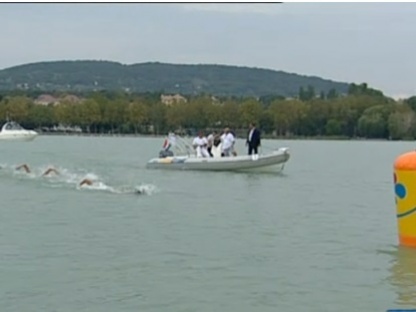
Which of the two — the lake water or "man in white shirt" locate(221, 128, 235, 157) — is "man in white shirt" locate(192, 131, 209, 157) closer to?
"man in white shirt" locate(221, 128, 235, 157)

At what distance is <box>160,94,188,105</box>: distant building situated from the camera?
148m

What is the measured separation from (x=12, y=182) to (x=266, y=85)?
133 meters

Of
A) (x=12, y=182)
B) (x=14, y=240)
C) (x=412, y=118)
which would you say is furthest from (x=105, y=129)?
(x=14, y=240)

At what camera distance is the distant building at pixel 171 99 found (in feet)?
487

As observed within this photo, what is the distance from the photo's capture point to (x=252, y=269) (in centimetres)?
1313

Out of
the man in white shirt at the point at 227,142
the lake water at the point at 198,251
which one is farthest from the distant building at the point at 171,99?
the lake water at the point at 198,251

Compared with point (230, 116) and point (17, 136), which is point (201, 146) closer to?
point (17, 136)

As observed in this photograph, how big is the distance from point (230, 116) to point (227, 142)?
96.4 m

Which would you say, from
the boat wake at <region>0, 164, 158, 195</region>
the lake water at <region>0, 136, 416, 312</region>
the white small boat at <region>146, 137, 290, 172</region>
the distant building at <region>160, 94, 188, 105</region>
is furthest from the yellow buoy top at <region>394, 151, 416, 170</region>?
the distant building at <region>160, 94, 188, 105</region>

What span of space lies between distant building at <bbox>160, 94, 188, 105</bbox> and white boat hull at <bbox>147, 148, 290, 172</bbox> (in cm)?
11000

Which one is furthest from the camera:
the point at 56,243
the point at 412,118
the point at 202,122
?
the point at 202,122

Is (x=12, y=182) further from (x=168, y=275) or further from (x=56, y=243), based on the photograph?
(x=168, y=275)

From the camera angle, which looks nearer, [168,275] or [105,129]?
[168,275]

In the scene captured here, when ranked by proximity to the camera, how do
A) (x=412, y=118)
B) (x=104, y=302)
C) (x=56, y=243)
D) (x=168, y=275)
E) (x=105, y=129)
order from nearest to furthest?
(x=104, y=302) → (x=168, y=275) → (x=56, y=243) → (x=412, y=118) → (x=105, y=129)
